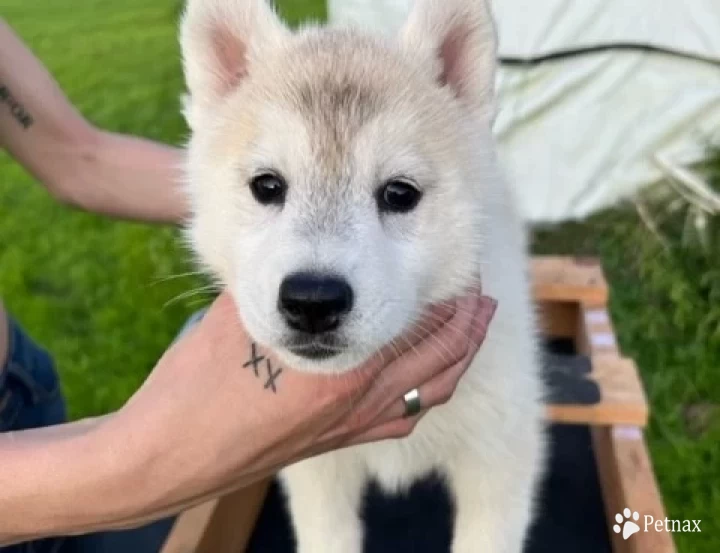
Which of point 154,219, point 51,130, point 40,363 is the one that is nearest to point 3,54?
point 51,130

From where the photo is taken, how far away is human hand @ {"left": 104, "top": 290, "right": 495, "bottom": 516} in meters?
1.10

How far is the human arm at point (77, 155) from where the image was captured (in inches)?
71.6

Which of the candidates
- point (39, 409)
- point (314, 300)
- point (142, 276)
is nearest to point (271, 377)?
point (314, 300)

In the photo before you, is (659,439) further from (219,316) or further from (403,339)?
(219,316)

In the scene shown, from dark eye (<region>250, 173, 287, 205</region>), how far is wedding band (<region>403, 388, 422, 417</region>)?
1.10 feet

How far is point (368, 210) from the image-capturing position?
45.7 inches

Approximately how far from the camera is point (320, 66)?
1248 millimetres

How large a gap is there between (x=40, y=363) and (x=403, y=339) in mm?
933

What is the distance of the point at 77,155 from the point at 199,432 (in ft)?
3.32

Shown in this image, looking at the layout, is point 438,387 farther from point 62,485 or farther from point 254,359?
point 62,485

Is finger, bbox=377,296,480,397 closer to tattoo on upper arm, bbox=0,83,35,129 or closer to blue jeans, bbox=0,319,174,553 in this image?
blue jeans, bbox=0,319,174,553

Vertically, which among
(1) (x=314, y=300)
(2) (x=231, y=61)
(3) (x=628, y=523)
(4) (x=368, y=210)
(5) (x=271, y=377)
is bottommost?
(3) (x=628, y=523)

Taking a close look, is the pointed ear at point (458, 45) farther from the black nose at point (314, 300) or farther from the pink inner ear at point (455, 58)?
the black nose at point (314, 300)

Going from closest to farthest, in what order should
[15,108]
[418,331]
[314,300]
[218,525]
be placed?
[314,300]
[418,331]
[218,525]
[15,108]
